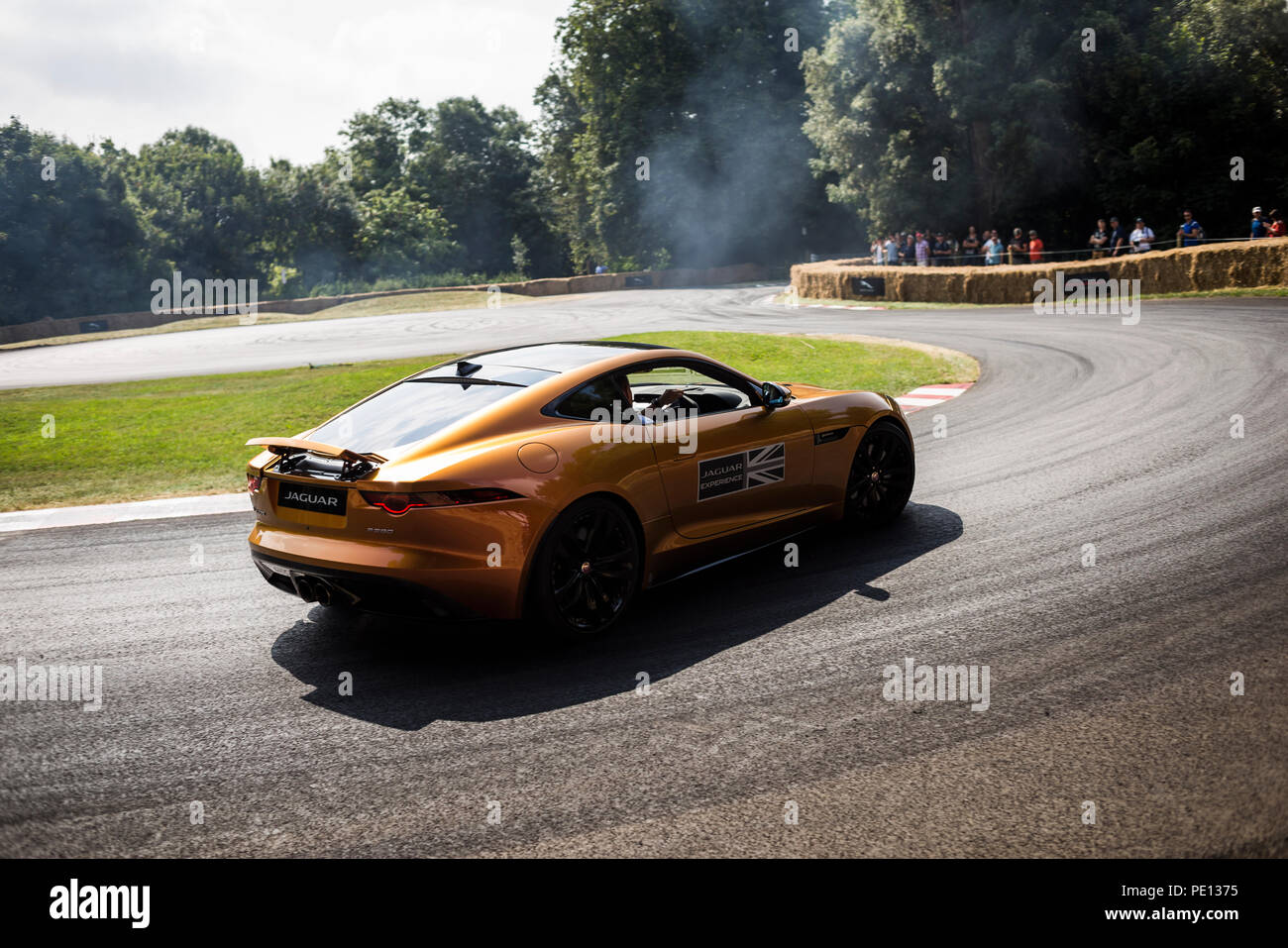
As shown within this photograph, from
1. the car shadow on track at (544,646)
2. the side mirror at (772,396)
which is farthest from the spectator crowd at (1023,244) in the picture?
the car shadow on track at (544,646)

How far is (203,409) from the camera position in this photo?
14.6 metres

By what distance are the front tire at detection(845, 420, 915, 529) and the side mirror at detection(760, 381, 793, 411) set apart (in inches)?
29.6

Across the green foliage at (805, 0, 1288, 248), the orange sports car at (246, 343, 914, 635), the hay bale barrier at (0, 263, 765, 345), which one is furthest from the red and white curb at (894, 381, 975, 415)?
the hay bale barrier at (0, 263, 765, 345)

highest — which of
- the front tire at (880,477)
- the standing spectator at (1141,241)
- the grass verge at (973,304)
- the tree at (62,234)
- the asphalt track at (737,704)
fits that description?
the tree at (62,234)

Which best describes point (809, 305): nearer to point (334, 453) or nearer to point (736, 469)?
point (736, 469)

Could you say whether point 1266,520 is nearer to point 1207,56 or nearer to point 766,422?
point 766,422

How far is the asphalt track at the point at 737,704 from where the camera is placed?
3500mm

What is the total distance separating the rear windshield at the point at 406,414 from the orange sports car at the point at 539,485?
0.02m

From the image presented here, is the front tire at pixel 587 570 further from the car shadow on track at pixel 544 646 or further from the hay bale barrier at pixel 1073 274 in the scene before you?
the hay bale barrier at pixel 1073 274

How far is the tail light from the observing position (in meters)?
4.82

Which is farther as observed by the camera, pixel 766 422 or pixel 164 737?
pixel 766 422

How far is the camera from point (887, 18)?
3847cm
